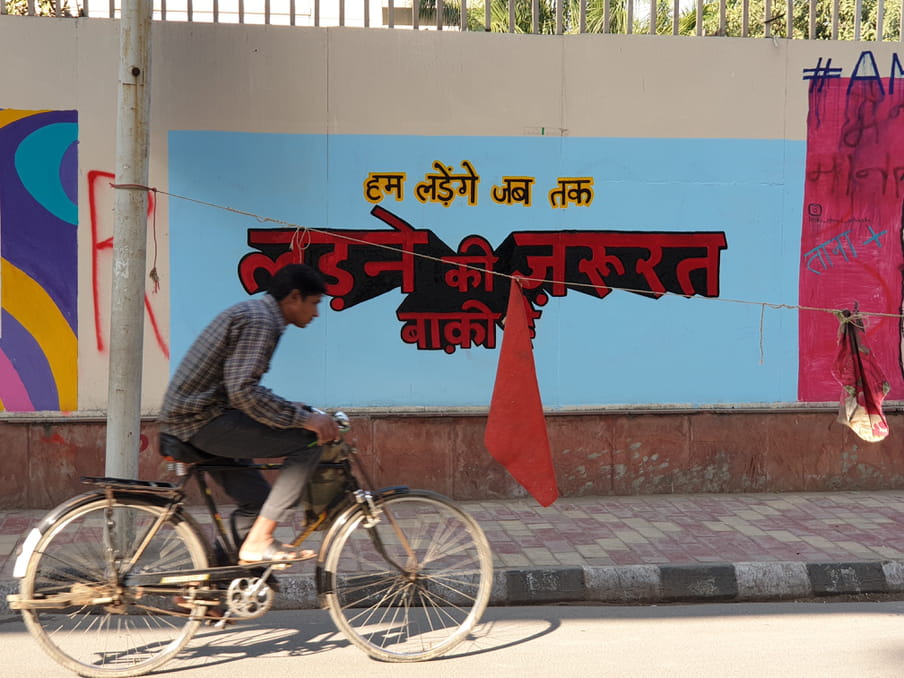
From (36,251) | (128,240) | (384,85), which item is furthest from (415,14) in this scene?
(36,251)

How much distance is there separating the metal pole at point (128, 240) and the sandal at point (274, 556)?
1.48m

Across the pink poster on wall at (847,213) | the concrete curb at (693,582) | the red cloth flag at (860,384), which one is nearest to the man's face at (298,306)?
the concrete curb at (693,582)

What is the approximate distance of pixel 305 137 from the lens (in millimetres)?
6984

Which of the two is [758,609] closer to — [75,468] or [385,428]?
[385,428]

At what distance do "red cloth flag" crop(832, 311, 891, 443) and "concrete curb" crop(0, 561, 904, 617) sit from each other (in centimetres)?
91

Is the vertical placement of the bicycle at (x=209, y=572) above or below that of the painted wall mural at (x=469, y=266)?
below

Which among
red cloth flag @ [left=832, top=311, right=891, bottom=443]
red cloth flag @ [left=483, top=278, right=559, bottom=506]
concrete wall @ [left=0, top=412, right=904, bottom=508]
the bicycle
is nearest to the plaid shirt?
the bicycle

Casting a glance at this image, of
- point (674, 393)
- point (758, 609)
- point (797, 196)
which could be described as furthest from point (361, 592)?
point (797, 196)

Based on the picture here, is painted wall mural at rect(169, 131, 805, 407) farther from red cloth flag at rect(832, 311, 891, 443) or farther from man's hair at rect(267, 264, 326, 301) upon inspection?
man's hair at rect(267, 264, 326, 301)

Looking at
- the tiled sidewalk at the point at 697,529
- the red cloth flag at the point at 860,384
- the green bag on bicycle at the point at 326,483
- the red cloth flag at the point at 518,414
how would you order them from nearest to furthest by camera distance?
the green bag on bicycle at the point at 326,483 < the red cloth flag at the point at 518,414 < the tiled sidewalk at the point at 697,529 < the red cloth flag at the point at 860,384

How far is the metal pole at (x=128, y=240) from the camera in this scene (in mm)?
5172

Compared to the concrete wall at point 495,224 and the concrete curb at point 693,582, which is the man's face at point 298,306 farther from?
the concrete wall at point 495,224

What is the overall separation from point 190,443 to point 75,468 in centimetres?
322

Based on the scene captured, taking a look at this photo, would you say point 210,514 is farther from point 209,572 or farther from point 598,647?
point 598,647
